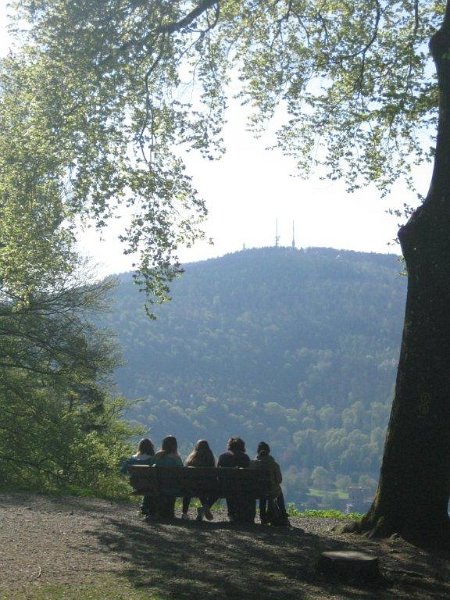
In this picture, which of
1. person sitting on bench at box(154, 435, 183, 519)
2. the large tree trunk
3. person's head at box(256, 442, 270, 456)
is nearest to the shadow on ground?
the large tree trunk

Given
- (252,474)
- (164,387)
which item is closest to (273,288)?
(164,387)

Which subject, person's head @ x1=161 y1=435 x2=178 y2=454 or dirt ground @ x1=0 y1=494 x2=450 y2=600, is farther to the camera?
person's head @ x1=161 y1=435 x2=178 y2=454

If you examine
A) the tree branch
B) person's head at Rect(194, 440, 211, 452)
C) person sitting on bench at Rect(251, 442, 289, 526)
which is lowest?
person sitting on bench at Rect(251, 442, 289, 526)

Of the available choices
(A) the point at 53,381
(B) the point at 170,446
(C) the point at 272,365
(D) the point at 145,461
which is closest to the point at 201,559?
(B) the point at 170,446

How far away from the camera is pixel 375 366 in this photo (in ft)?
602

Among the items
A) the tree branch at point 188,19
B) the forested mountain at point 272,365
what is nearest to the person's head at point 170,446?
the tree branch at point 188,19

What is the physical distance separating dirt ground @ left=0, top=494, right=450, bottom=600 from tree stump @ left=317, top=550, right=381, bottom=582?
0.23 ft

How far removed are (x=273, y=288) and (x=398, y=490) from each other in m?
185

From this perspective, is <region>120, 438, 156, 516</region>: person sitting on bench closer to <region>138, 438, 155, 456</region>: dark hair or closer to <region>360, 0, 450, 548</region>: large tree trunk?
<region>138, 438, 155, 456</region>: dark hair

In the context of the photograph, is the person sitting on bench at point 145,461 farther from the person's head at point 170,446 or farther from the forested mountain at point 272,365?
the forested mountain at point 272,365

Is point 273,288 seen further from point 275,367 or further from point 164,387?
point 164,387

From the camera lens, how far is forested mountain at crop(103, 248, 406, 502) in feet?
458

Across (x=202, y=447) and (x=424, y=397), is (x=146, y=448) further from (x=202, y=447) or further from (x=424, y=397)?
(x=424, y=397)

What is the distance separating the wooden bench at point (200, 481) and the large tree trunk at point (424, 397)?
8.68 ft
